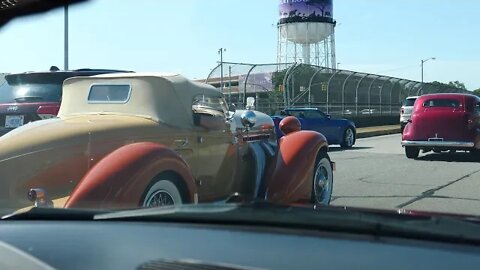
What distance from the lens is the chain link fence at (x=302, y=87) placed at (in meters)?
28.2

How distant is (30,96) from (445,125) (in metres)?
9.99

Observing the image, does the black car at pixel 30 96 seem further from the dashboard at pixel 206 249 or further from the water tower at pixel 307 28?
the water tower at pixel 307 28

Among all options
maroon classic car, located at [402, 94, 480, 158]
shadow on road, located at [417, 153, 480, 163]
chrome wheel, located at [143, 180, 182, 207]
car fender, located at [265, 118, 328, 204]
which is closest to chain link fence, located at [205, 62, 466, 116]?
shadow on road, located at [417, 153, 480, 163]

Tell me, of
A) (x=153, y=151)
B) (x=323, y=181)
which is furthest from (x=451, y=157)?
(x=153, y=151)

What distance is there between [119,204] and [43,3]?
7.03 ft

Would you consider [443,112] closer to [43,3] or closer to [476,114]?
[476,114]

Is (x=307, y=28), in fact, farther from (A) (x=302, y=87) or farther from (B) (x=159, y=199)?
(B) (x=159, y=199)

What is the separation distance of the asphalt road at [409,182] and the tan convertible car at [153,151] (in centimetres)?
161

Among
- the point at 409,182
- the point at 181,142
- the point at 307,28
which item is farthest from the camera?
the point at 307,28

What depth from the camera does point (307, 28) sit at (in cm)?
6944

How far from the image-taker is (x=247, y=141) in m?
6.64

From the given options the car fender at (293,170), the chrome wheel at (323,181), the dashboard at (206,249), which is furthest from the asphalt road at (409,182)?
the dashboard at (206,249)

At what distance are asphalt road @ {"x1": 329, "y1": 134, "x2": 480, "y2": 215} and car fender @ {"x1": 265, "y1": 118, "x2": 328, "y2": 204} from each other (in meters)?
1.31

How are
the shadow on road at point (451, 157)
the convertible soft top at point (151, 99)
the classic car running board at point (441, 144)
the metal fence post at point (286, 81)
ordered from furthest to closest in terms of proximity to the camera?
1. the metal fence post at point (286, 81)
2. the shadow on road at point (451, 157)
3. the classic car running board at point (441, 144)
4. the convertible soft top at point (151, 99)
